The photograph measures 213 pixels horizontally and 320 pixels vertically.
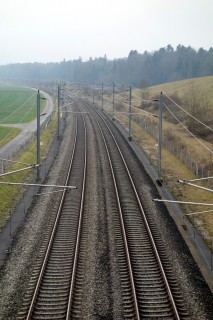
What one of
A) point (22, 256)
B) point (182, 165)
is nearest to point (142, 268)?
point (22, 256)

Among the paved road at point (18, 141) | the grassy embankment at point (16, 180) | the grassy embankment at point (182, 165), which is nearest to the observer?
the grassy embankment at point (182, 165)

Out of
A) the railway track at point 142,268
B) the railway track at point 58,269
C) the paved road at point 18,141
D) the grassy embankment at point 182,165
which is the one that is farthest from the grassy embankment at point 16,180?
the grassy embankment at point 182,165

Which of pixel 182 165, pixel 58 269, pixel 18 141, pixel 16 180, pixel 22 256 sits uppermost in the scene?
pixel 18 141

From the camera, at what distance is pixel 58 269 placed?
1670cm

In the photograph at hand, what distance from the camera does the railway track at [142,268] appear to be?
13.8m

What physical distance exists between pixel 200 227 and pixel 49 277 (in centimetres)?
958

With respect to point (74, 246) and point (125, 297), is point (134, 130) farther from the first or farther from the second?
point (125, 297)

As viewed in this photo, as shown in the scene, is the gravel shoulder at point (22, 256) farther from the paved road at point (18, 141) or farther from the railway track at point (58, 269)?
the paved road at point (18, 141)

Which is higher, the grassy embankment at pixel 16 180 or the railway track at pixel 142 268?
the grassy embankment at pixel 16 180

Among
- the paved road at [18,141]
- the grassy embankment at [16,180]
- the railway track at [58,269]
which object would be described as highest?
the paved road at [18,141]

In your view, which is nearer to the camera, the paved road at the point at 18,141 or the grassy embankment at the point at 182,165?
the grassy embankment at the point at 182,165

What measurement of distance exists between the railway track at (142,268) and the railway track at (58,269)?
2100 mm

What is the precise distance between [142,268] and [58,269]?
3.53m

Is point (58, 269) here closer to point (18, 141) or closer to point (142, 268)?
point (142, 268)
